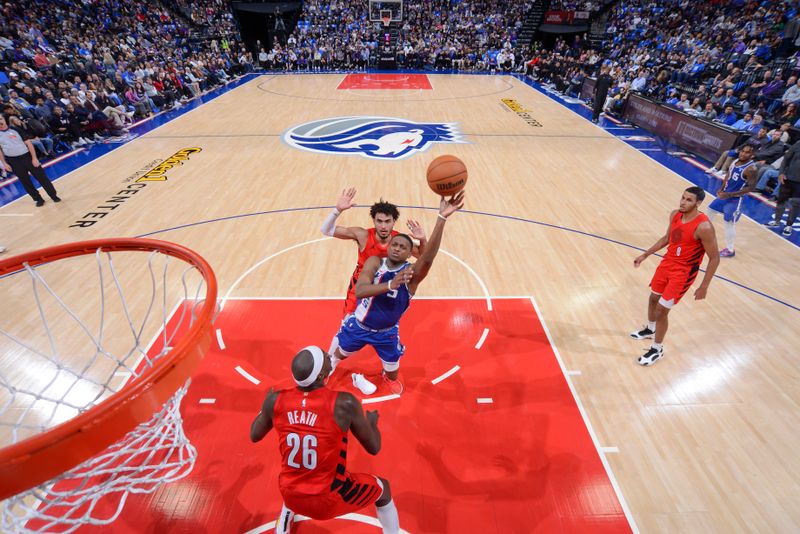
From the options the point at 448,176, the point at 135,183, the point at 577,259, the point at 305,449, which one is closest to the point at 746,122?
the point at 577,259

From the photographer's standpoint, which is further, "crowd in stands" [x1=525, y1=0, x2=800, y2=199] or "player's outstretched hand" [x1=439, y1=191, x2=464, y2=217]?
"crowd in stands" [x1=525, y1=0, x2=800, y2=199]

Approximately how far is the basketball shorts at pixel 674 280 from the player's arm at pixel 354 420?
11.1 ft

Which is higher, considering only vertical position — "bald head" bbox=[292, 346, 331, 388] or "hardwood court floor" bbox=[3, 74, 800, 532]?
"bald head" bbox=[292, 346, 331, 388]

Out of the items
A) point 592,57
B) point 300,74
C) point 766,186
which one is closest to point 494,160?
point 766,186

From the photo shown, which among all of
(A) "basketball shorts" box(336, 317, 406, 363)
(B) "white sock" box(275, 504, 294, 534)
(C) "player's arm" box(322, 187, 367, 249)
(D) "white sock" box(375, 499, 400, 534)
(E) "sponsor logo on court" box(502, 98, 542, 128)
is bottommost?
(E) "sponsor logo on court" box(502, 98, 542, 128)

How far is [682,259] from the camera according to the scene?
4.17m

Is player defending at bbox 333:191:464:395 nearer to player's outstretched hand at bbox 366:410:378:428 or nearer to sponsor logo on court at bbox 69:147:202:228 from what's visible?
player's outstretched hand at bbox 366:410:378:428

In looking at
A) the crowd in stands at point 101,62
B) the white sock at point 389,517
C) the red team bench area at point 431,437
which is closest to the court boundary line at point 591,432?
the red team bench area at point 431,437

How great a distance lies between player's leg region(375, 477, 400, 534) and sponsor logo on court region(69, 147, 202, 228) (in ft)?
24.0

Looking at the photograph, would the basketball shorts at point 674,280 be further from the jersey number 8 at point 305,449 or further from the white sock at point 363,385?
the jersey number 8 at point 305,449

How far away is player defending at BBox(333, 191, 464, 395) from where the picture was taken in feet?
10.4

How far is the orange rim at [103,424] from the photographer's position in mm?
1638

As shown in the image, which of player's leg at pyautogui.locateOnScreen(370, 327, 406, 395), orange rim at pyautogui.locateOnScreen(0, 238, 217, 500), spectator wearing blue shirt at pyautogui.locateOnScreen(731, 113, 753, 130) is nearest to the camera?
orange rim at pyautogui.locateOnScreen(0, 238, 217, 500)

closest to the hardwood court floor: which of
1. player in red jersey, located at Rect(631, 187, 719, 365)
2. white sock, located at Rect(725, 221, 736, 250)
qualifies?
white sock, located at Rect(725, 221, 736, 250)
